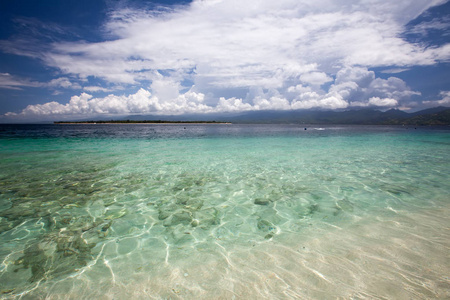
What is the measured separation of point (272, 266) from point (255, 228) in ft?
5.32

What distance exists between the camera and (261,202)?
775cm

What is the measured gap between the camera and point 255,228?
5.84 meters

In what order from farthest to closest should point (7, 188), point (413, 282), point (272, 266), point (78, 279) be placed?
point (7, 188), point (272, 266), point (78, 279), point (413, 282)

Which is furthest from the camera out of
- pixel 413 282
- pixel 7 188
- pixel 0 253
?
pixel 7 188

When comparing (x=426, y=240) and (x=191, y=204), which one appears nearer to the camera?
(x=426, y=240)

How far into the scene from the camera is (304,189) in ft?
30.0

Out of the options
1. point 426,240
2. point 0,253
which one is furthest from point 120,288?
point 426,240

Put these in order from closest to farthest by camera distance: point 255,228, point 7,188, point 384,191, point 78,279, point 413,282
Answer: point 413,282 → point 78,279 → point 255,228 → point 384,191 → point 7,188

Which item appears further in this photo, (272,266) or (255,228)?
(255,228)

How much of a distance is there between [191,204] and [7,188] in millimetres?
9193

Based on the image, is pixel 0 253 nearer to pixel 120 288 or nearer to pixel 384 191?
pixel 120 288

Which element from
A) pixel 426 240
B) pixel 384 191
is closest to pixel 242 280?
pixel 426 240

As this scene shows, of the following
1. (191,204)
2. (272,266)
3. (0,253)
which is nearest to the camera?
(272,266)

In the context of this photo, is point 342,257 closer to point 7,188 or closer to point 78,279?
point 78,279
